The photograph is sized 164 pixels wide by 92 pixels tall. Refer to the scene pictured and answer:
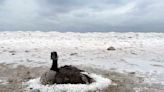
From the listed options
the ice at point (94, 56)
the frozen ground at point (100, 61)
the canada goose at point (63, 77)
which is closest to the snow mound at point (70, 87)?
the canada goose at point (63, 77)

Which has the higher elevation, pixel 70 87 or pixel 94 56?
pixel 94 56

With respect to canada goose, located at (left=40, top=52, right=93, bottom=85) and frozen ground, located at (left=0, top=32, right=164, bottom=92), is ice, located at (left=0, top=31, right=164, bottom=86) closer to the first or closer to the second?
frozen ground, located at (left=0, top=32, right=164, bottom=92)

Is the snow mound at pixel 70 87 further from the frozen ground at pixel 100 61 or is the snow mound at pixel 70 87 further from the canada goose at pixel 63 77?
the frozen ground at pixel 100 61

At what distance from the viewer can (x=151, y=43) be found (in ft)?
63.4

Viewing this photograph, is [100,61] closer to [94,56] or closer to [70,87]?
[94,56]

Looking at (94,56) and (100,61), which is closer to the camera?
(100,61)

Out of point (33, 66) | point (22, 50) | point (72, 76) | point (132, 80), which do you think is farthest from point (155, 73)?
point (22, 50)

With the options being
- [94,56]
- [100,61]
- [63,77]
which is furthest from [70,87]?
[94,56]

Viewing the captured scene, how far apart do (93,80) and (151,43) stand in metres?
10.7

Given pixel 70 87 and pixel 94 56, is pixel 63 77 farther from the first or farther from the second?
pixel 94 56

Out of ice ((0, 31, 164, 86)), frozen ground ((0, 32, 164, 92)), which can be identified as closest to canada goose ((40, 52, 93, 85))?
frozen ground ((0, 32, 164, 92))

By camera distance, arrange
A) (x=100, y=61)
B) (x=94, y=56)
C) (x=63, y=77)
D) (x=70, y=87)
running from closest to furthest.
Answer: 1. (x=70, y=87)
2. (x=63, y=77)
3. (x=100, y=61)
4. (x=94, y=56)

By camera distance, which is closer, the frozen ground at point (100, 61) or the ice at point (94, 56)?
the frozen ground at point (100, 61)

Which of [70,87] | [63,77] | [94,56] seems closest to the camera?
[70,87]
